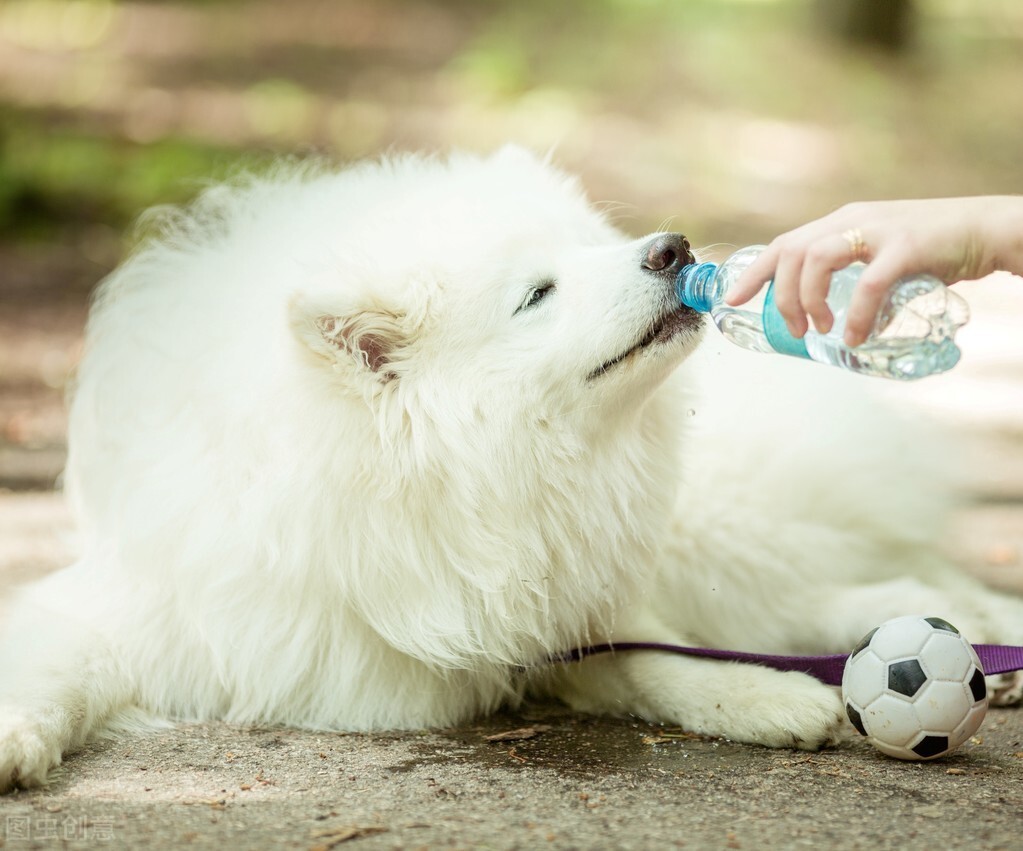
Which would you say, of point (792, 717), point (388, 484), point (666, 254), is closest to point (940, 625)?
point (792, 717)

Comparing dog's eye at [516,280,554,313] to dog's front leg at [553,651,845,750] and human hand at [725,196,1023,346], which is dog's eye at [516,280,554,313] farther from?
dog's front leg at [553,651,845,750]

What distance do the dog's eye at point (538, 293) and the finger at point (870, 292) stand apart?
828 millimetres

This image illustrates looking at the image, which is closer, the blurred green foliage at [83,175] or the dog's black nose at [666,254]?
the dog's black nose at [666,254]

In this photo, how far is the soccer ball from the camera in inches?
101

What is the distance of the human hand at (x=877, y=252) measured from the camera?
2176 mm

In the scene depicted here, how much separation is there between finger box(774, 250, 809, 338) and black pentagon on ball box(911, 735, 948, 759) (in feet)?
3.35

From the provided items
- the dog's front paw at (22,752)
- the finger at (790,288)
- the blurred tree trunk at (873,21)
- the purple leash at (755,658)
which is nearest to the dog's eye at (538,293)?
the finger at (790,288)

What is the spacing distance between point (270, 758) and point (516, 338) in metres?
1.16

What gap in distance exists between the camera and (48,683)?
2789 mm

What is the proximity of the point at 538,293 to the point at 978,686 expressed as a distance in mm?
1354

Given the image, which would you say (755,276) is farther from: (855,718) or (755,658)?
(755,658)

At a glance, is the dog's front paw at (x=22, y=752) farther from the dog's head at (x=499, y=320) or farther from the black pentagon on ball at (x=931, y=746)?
the black pentagon on ball at (x=931, y=746)

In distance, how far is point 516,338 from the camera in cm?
274

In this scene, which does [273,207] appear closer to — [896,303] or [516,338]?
[516,338]
